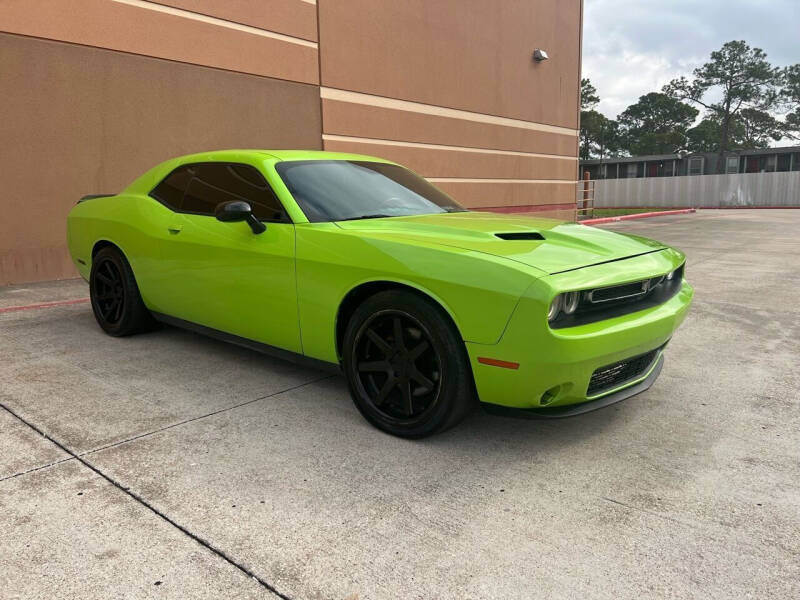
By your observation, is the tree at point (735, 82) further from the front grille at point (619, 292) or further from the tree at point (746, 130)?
the front grille at point (619, 292)

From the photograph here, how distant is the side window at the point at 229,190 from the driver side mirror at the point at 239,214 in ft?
0.29

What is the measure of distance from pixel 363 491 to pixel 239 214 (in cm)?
174

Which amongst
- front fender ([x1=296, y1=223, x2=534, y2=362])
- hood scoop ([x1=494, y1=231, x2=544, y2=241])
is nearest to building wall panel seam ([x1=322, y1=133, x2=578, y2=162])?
front fender ([x1=296, y1=223, x2=534, y2=362])

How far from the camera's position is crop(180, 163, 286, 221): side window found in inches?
145

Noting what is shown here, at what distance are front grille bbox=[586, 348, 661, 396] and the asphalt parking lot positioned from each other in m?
0.32

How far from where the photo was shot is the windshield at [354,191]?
3.62 meters

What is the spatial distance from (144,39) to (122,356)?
17.4ft

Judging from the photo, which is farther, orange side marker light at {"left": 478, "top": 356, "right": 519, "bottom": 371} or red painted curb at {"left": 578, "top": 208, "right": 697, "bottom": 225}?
red painted curb at {"left": 578, "top": 208, "right": 697, "bottom": 225}

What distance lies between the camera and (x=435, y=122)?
1328cm

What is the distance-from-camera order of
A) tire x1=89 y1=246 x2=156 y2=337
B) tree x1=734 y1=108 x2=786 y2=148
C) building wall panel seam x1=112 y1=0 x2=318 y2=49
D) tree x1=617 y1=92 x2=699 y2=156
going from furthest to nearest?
tree x1=617 y1=92 x2=699 y2=156, tree x1=734 y1=108 x2=786 y2=148, building wall panel seam x1=112 y1=0 x2=318 y2=49, tire x1=89 y1=246 x2=156 y2=337

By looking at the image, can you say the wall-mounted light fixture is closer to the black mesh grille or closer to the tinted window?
the tinted window

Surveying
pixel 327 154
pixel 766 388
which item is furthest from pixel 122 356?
pixel 766 388

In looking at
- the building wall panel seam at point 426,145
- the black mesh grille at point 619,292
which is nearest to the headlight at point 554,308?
the black mesh grille at point 619,292

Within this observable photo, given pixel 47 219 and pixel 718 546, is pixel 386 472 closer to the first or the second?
pixel 718 546
